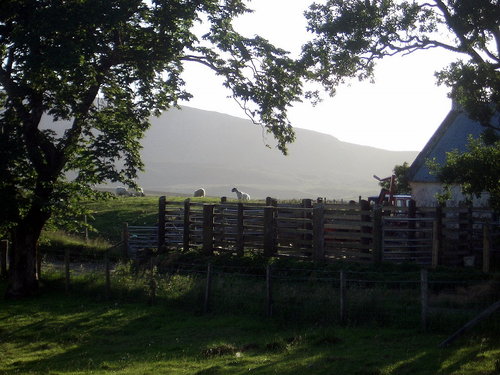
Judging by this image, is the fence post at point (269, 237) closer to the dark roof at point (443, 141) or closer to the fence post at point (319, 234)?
the fence post at point (319, 234)

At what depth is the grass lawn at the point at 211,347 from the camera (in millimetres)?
12182

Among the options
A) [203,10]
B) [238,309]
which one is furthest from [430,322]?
[203,10]

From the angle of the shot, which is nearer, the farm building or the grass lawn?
the grass lawn

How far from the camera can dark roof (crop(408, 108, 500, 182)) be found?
32.0 meters

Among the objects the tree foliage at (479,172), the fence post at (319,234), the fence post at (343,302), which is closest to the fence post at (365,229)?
the fence post at (319,234)

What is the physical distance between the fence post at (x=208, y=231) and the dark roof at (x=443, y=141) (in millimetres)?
11428

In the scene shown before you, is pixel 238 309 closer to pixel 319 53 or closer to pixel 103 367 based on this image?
pixel 103 367

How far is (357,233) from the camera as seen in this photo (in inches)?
885

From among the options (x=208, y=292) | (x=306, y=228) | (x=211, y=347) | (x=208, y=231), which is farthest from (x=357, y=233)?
(x=211, y=347)

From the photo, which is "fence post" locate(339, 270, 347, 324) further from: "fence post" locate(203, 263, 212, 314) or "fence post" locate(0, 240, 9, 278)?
"fence post" locate(0, 240, 9, 278)

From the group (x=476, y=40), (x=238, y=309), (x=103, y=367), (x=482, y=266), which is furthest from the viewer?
(x=482, y=266)

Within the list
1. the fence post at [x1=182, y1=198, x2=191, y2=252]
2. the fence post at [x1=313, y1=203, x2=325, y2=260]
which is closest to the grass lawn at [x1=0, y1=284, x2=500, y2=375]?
the fence post at [x1=313, y1=203, x2=325, y2=260]

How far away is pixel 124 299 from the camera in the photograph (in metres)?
20.5

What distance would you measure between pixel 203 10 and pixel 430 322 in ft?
36.6
